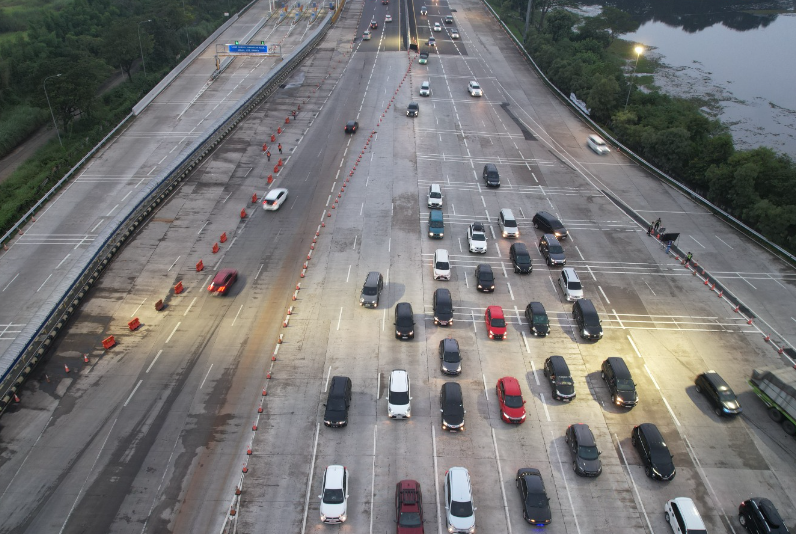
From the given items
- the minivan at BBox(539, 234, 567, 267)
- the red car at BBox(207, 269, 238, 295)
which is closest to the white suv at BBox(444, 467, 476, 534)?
the red car at BBox(207, 269, 238, 295)

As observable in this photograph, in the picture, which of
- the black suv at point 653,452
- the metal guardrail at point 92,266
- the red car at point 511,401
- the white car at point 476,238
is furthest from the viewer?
the white car at point 476,238

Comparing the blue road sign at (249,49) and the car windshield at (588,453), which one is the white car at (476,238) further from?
the blue road sign at (249,49)

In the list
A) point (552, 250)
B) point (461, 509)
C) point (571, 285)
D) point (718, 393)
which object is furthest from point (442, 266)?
point (461, 509)

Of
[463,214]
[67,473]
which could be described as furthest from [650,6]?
[67,473]

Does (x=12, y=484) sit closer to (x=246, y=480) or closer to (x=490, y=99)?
(x=246, y=480)

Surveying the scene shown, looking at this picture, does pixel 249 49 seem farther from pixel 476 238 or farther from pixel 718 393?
pixel 718 393

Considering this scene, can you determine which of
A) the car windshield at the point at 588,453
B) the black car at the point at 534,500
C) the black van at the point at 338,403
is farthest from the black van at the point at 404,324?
the car windshield at the point at 588,453

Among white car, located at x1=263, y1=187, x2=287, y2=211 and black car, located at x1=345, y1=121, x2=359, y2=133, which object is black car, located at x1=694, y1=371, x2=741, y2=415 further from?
black car, located at x1=345, y1=121, x2=359, y2=133
